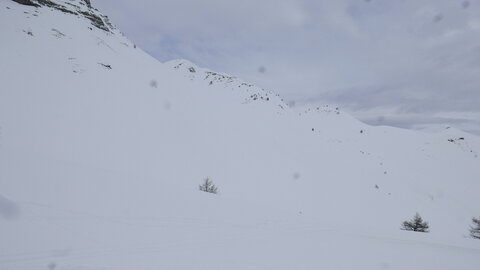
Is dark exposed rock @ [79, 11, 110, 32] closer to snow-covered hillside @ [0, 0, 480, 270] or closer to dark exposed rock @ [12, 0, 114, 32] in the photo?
dark exposed rock @ [12, 0, 114, 32]

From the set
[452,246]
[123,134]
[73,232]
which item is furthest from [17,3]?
[452,246]

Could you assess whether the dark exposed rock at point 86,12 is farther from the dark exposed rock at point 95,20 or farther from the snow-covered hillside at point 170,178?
the snow-covered hillside at point 170,178

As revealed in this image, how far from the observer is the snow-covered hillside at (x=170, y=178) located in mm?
6109

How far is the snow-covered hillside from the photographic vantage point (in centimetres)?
611

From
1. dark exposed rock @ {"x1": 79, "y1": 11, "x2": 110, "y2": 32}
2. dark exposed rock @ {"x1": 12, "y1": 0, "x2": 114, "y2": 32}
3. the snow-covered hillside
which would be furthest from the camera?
dark exposed rock @ {"x1": 79, "y1": 11, "x2": 110, "y2": 32}

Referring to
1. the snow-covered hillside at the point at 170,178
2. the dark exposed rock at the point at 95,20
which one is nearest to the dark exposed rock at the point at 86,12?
the dark exposed rock at the point at 95,20

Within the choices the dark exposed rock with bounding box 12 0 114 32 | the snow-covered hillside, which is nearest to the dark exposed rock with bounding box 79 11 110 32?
the dark exposed rock with bounding box 12 0 114 32

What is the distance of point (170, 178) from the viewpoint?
17828 mm

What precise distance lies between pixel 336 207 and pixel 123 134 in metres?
18.6

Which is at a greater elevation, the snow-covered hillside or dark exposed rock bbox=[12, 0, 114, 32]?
dark exposed rock bbox=[12, 0, 114, 32]

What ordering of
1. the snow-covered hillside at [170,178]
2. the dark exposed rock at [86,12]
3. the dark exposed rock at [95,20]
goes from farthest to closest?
the dark exposed rock at [95,20] → the dark exposed rock at [86,12] → the snow-covered hillside at [170,178]

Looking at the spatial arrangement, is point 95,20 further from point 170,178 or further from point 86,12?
point 170,178

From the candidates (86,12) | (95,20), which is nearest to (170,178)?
(95,20)

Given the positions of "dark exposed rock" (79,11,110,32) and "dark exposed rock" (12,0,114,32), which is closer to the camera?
"dark exposed rock" (12,0,114,32)
